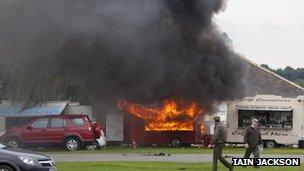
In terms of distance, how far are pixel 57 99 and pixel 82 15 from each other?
8.10 metres

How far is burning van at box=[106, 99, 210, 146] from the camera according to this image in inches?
1267

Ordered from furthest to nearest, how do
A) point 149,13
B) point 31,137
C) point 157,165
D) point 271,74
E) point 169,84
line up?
point 271,74 < point 169,84 < point 149,13 < point 31,137 < point 157,165

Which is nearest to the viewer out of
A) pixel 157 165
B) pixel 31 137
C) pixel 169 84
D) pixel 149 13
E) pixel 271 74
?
pixel 157 165

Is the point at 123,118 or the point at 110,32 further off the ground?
the point at 110,32

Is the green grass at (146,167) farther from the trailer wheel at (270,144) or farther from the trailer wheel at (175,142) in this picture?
the trailer wheel at (270,144)

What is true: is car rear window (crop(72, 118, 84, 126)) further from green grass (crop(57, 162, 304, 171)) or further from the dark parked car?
the dark parked car

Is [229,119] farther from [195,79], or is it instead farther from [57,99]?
[57,99]

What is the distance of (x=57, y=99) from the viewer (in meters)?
35.0

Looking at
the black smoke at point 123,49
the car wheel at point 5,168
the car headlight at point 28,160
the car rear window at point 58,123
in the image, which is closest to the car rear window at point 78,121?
the car rear window at point 58,123

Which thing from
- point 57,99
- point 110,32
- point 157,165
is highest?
point 110,32

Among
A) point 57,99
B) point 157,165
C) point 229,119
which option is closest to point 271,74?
point 229,119

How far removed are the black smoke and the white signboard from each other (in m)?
1.06

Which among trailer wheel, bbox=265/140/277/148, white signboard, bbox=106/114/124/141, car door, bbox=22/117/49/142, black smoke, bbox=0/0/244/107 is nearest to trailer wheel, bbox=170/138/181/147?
black smoke, bbox=0/0/244/107

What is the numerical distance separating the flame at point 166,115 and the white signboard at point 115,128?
63 cm
